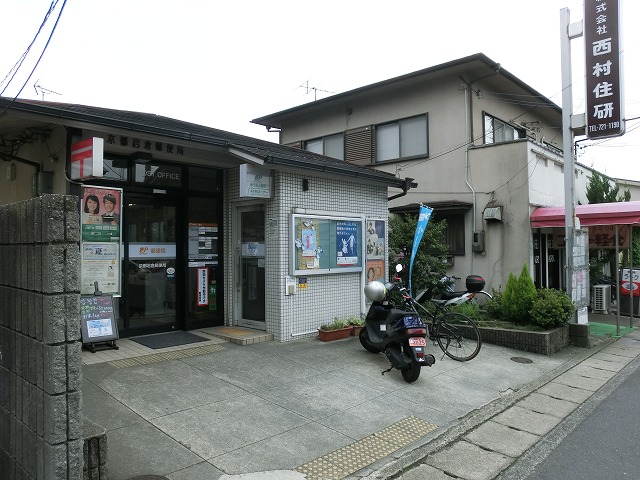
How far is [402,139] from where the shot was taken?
1465 cm

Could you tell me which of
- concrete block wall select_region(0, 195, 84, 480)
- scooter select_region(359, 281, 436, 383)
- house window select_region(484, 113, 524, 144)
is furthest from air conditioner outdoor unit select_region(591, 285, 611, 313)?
concrete block wall select_region(0, 195, 84, 480)

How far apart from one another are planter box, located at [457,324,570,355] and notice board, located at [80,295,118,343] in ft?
19.6

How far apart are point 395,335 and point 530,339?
3583 millimetres

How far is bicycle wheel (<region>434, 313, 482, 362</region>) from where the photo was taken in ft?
25.1

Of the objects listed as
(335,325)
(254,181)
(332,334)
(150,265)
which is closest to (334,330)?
(332,334)

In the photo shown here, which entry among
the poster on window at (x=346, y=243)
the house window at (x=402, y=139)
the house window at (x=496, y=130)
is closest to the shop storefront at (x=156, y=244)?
the poster on window at (x=346, y=243)

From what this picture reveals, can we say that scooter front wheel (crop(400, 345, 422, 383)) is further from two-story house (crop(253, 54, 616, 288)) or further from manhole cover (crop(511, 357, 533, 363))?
two-story house (crop(253, 54, 616, 288))

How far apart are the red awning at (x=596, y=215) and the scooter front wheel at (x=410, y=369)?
7073 mm

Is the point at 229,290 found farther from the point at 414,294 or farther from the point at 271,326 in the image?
the point at 414,294

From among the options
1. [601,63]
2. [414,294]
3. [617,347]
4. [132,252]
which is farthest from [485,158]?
[132,252]

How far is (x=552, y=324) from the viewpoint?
892cm

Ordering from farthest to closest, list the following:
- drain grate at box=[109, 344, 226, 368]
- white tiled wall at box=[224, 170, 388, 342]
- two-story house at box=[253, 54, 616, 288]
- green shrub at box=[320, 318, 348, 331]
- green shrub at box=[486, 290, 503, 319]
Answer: two-story house at box=[253, 54, 616, 288] → green shrub at box=[486, 290, 503, 319] → green shrub at box=[320, 318, 348, 331] → white tiled wall at box=[224, 170, 388, 342] → drain grate at box=[109, 344, 226, 368]

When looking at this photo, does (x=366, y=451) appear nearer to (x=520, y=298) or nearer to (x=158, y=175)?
(x=158, y=175)

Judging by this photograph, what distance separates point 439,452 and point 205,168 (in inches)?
253
